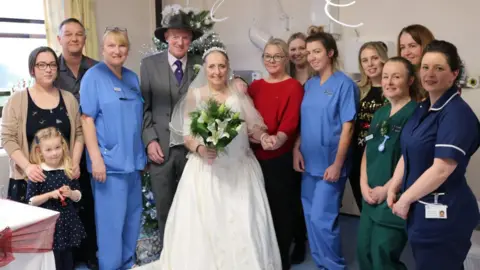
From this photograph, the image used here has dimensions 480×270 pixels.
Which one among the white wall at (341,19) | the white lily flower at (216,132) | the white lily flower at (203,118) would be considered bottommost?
the white lily flower at (216,132)

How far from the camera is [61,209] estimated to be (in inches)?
112

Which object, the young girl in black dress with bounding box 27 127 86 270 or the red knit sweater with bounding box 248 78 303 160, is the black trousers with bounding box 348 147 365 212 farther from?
the young girl in black dress with bounding box 27 127 86 270

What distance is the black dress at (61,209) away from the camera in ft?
9.14

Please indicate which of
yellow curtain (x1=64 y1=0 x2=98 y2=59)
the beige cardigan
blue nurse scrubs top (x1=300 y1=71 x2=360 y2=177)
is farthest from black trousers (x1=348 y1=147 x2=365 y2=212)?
yellow curtain (x1=64 y1=0 x2=98 y2=59)

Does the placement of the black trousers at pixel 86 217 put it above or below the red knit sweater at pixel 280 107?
below

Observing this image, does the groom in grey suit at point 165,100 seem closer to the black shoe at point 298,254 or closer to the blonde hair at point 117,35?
the blonde hair at point 117,35

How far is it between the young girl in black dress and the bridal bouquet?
86 cm

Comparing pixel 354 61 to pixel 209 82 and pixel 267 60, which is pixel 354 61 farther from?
pixel 209 82

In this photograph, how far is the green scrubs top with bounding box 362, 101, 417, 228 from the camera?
8.20 feet

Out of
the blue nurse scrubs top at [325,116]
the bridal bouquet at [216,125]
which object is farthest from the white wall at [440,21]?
the bridal bouquet at [216,125]

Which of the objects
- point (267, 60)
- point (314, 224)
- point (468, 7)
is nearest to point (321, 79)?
point (267, 60)

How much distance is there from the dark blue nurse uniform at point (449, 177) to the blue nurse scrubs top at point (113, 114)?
179 cm

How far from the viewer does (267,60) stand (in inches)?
123

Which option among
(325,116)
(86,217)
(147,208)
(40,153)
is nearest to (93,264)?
(86,217)
